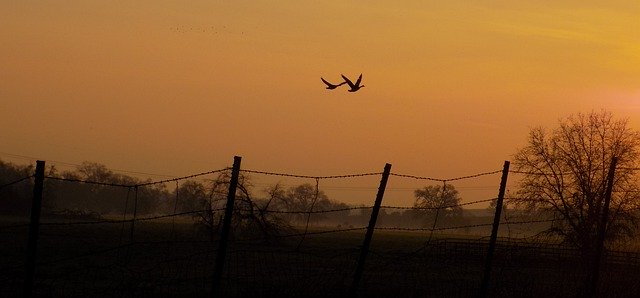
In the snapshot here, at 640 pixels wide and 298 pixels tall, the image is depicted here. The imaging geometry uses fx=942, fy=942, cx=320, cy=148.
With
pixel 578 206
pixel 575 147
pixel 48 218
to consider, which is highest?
pixel 575 147

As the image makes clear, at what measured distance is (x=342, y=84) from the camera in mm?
22953

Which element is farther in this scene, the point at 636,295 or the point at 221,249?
the point at 636,295

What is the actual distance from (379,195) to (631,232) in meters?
53.2

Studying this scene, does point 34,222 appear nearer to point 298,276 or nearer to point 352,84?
point 352,84

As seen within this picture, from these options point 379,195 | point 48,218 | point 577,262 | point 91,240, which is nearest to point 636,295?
point 577,262

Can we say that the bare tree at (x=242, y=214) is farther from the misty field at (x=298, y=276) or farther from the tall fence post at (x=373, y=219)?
the tall fence post at (x=373, y=219)

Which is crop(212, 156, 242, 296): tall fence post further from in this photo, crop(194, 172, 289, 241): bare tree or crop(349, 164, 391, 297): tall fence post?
crop(194, 172, 289, 241): bare tree

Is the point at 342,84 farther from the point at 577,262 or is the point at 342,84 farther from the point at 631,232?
the point at 631,232

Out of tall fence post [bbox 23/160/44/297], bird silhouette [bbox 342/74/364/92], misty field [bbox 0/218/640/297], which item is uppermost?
bird silhouette [bbox 342/74/364/92]

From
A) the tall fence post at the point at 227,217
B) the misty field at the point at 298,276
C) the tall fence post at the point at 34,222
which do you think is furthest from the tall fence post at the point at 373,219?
the tall fence post at the point at 34,222

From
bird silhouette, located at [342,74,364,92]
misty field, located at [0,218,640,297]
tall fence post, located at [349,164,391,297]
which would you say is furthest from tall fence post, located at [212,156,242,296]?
bird silhouette, located at [342,74,364,92]

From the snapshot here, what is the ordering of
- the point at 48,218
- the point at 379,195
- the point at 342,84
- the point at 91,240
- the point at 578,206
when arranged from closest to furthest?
the point at 379,195
the point at 342,84
the point at 578,206
the point at 91,240
the point at 48,218

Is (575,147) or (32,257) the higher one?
(575,147)

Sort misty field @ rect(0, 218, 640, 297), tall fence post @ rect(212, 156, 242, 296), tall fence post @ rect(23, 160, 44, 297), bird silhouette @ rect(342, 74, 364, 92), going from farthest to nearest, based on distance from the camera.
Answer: bird silhouette @ rect(342, 74, 364, 92)
misty field @ rect(0, 218, 640, 297)
tall fence post @ rect(212, 156, 242, 296)
tall fence post @ rect(23, 160, 44, 297)
